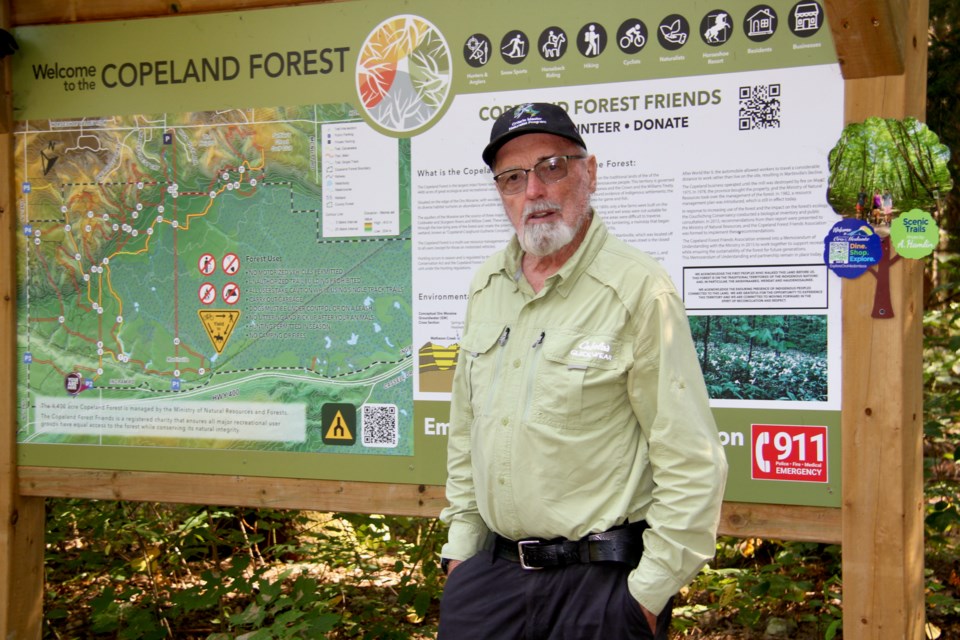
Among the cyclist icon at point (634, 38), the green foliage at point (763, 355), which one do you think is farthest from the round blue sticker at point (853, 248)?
the cyclist icon at point (634, 38)

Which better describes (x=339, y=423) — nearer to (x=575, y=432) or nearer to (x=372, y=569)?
(x=575, y=432)

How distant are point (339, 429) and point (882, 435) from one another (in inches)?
79.5

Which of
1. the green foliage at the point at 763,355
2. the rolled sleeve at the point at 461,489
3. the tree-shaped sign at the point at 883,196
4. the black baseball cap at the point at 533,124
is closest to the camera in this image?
the black baseball cap at the point at 533,124

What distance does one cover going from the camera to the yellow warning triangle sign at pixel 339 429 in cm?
374

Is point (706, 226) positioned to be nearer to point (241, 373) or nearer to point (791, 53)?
point (791, 53)

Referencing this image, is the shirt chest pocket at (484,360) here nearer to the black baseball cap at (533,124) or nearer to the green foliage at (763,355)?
the black baseball cap at (533,124)

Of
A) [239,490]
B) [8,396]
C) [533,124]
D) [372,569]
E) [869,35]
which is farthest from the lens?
[372,569]

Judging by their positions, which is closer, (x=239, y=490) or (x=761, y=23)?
(x=761, y=23)

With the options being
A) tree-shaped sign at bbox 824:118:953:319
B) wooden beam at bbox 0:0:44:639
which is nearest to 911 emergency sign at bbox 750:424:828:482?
tree-shaped sign at bbox 824:118:953:319

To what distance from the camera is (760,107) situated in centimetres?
324

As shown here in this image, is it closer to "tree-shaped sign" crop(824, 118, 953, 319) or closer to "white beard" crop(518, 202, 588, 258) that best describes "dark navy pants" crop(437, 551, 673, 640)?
"white beard" crop(518, 202, 588, 258)

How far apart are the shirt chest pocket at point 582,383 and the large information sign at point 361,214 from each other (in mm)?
1055

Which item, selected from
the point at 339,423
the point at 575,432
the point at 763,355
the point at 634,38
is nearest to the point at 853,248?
the point at 763,355

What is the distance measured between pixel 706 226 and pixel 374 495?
5.46 ft
